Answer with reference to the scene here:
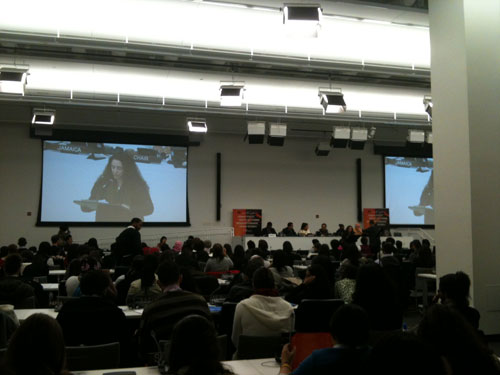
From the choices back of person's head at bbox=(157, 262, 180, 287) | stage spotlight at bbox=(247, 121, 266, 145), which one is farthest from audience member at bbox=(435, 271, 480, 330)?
stage spotlight at bbox=(247, 121, 266, 145)

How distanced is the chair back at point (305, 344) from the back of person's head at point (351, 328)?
0.61 meters

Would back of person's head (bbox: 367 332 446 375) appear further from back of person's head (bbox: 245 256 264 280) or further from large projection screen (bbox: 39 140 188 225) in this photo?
large projection screen (bbox: 39 140 188 225)

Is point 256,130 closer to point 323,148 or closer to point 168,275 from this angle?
point 323,148

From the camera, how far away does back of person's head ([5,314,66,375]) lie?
1.74 metres

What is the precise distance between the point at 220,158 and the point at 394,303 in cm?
1293

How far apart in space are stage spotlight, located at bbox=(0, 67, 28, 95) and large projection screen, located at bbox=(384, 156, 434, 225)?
1274 cm

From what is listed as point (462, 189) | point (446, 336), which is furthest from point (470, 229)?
point (446, 336)

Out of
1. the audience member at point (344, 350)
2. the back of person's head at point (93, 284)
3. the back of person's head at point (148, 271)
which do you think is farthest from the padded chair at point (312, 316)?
the back of person's head at point (148, 271)

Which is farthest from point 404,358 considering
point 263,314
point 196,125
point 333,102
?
point 196,125

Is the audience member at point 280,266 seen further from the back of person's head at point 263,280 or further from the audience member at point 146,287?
the back of person's head at point 263,280

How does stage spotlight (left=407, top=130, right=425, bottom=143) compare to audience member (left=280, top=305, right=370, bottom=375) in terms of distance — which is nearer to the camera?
audience member (left=280, top=305, right=370, bottom=375)

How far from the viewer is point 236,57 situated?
8562 millimetres

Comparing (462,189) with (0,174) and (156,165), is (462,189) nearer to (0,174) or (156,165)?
(156,165)

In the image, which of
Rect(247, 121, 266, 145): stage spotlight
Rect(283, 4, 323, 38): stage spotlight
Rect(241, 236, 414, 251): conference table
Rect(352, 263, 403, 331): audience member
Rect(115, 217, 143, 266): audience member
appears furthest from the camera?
Rect(241, 236, 414, 251): conference table
